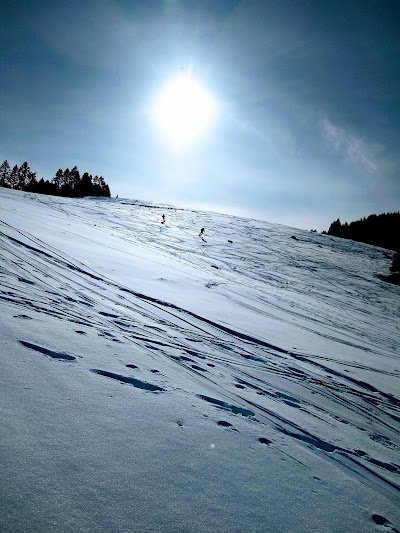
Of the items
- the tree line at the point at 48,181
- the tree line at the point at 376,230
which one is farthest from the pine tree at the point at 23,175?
the tree line at the point at 376,230

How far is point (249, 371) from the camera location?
411cm

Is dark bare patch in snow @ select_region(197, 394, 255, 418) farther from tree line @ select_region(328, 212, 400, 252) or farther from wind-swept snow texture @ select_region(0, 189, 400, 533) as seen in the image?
tree line @ select_region(328, 212, 400, 252)

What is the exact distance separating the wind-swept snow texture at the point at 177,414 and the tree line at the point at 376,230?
41193 millimetres

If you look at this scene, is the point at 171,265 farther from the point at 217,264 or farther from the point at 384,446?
the point at 384,446

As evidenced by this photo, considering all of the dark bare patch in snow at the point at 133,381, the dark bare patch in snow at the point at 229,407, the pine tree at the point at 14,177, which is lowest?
the dark bare patch in snow at the point at 229,407

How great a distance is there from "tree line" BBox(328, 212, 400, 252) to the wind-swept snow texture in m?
41.2

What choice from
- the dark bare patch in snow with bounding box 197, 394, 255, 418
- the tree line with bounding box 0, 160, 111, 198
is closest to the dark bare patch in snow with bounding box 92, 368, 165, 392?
the dark bare patch in snow with bounding box 197, 394, 255, 418

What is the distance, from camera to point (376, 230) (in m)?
43.7

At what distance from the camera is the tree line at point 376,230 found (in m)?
40.7

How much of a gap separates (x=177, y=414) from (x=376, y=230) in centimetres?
5103

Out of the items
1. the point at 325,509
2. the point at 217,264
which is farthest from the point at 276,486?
the point at 217,264

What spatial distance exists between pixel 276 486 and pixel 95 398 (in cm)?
175

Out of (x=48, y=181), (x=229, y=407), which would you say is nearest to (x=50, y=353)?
(x=229, y=407)

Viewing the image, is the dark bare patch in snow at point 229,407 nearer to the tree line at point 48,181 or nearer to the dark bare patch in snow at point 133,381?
the dark bare patch in snow at point 133,381
